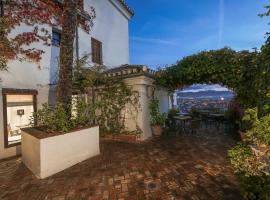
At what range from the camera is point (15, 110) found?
264 inches

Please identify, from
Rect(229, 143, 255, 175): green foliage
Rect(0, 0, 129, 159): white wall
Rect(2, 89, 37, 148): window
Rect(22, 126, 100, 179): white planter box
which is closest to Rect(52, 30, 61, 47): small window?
Rect(0, 0, 129, 159): white wall

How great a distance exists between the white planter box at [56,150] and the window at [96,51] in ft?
19.7

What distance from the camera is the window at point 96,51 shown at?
1039 cm

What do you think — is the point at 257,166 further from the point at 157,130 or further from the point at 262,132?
the point at 157,130

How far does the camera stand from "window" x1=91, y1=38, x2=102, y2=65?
1039 centimetres

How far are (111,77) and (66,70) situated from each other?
8.40 feet

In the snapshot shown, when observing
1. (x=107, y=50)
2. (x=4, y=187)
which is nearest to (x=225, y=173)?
(x=4, y=187)

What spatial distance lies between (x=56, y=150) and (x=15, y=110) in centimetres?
351

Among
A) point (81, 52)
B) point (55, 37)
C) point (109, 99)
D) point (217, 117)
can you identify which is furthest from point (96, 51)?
point (217, 117)

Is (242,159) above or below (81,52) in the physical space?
below

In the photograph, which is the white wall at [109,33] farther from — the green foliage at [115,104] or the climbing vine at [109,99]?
the green foliage at [115,104]

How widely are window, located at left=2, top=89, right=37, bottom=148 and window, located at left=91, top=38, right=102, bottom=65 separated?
437cm

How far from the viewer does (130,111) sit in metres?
7.76

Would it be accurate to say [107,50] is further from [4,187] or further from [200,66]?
[4,187]
